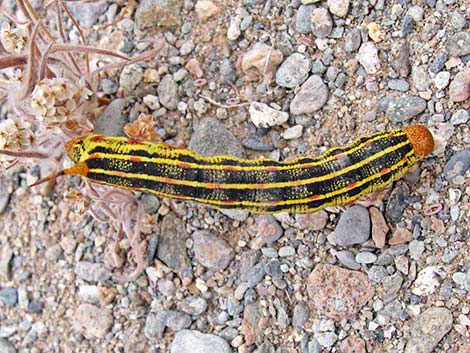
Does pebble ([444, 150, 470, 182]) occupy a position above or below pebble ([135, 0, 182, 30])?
below

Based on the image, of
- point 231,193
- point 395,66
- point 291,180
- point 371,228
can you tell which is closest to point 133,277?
point 231,193

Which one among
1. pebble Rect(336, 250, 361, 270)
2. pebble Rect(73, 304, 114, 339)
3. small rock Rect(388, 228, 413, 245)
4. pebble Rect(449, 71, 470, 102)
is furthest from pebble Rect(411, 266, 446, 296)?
pebble Rect(73, 304, 114, 339)

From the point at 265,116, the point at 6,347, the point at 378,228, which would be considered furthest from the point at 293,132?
the point at 6,347

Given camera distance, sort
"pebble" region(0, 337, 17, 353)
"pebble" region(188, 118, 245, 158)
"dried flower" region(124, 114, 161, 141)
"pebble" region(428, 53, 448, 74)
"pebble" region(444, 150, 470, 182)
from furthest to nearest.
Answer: "pebble" region(0, 337, 17, 353) → "pebble" region(188, 118, 245, 158) → "dried flower" region(124, 114, 161, 141) → "pebble" region(428, 53, 448, 74) → "pebble" region(444, 150, 470, 182)

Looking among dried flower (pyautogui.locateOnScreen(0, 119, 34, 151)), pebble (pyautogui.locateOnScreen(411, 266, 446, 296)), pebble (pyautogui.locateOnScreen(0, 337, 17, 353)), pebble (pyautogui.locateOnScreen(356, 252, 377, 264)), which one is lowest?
pebble (pyautogui.locateOnScreen(0, 337, 17, 353))

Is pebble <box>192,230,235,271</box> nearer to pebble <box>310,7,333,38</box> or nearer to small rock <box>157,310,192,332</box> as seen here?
small rock <box>157,310,192,332</box>

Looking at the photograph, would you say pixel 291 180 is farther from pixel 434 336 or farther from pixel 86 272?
pixel 86 272

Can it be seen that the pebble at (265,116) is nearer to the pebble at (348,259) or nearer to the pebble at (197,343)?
the pebble at (348,259)
